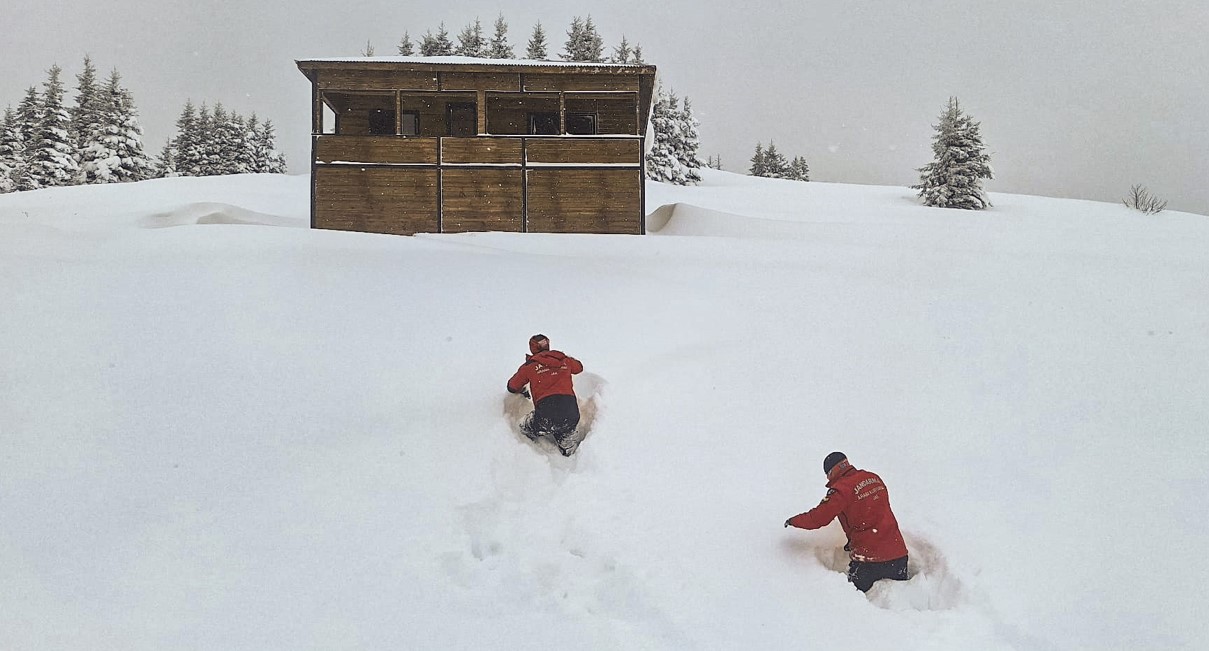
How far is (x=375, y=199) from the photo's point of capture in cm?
1529

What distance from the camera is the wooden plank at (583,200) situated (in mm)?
15562

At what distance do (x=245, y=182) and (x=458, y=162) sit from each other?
14.2 meters

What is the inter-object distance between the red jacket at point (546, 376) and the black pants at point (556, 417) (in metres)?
0.07

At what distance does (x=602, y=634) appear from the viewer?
4242 millimetres

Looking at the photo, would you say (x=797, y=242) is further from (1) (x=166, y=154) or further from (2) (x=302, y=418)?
(1) (x=166, y=154)

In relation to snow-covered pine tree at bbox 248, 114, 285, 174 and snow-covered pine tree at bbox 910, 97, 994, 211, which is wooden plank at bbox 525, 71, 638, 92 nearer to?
snow-covered pine tree at bbox 910, 97, 994, 211

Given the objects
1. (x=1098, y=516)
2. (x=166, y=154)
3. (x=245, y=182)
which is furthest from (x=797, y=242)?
(x=166, y=154)

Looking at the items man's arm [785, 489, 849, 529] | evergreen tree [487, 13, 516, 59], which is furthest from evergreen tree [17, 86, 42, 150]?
man's arm [785, 489, 849, 529]

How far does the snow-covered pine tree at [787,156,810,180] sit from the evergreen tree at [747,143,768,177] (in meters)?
2.51

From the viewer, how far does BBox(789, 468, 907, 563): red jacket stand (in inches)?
187

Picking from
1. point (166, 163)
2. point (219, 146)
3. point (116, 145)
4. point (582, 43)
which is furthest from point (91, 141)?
point (582, 43)

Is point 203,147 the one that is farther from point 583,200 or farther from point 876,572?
point 876,572

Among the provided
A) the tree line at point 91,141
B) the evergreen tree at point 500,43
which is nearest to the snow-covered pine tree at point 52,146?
the tree line at point 91,141

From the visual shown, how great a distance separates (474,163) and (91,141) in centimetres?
3560
